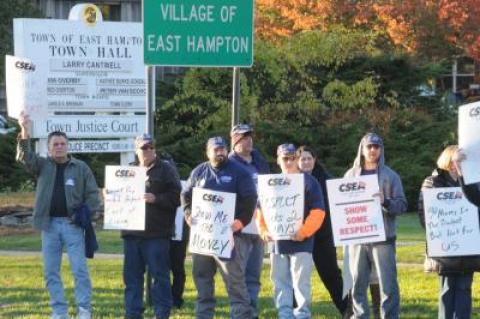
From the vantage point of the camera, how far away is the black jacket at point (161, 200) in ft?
33.6

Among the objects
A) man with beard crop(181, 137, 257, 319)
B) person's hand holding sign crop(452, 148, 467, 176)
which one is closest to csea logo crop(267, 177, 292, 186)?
man with beard crop(181, 137, 257, 319)

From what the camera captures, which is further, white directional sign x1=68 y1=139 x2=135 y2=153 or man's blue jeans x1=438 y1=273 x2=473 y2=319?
white directional sign x1=68 y1=139 x2=135 y2=153

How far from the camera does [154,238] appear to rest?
10258 millimetres

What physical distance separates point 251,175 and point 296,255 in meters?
0.86

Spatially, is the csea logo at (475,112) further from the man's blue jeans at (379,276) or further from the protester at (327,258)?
the protester at (327,258)

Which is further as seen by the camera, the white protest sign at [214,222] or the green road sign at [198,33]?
the green road sign at [198,33]

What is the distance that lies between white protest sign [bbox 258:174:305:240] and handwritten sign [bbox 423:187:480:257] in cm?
115

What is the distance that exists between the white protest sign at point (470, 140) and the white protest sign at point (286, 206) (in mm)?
1825

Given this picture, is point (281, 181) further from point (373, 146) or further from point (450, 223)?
point (450, 223)

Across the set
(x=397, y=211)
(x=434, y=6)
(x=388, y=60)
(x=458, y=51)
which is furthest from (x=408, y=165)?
(x=397, y=211)

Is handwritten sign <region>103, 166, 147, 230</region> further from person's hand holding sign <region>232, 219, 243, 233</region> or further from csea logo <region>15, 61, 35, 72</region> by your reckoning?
csea logo <region>15, 61, 35, 72</region>

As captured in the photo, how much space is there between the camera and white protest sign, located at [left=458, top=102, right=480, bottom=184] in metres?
8.33

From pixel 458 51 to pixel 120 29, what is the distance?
2047 centimetres

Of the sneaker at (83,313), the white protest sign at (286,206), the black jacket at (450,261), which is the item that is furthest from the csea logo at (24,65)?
the black jacket at (450,261)
